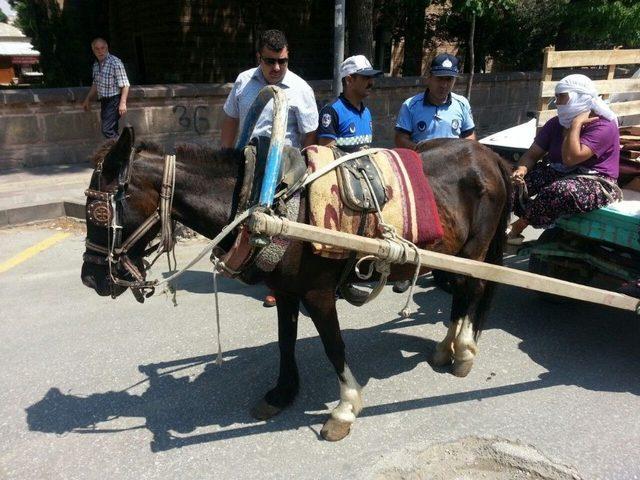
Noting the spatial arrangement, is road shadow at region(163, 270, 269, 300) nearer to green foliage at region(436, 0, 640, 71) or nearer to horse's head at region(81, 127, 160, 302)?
horse's head at region(81, 127, 160, 302)

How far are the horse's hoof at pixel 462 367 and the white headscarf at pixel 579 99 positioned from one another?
5.54 ft

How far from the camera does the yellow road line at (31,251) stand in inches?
194

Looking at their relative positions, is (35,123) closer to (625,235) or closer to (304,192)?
(304,192)

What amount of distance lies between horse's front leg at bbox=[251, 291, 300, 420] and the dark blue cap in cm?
208

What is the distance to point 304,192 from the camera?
243 cm

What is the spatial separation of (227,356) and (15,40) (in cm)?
4094

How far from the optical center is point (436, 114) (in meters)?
3.96

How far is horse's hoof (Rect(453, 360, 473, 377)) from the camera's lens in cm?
→ 324

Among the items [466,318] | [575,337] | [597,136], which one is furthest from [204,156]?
[575,337]

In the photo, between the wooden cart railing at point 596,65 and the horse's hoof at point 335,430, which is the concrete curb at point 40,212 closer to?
the horse's hoof at point 335,430

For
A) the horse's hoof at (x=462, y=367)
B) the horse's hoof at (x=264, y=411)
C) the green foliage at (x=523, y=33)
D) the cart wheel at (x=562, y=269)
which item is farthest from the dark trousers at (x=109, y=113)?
the green foliage at (x=523, y=33)

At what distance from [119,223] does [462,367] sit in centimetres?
223

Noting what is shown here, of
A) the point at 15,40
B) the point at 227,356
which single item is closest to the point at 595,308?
the point at 227,356

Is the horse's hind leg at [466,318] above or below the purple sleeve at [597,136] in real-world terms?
below
